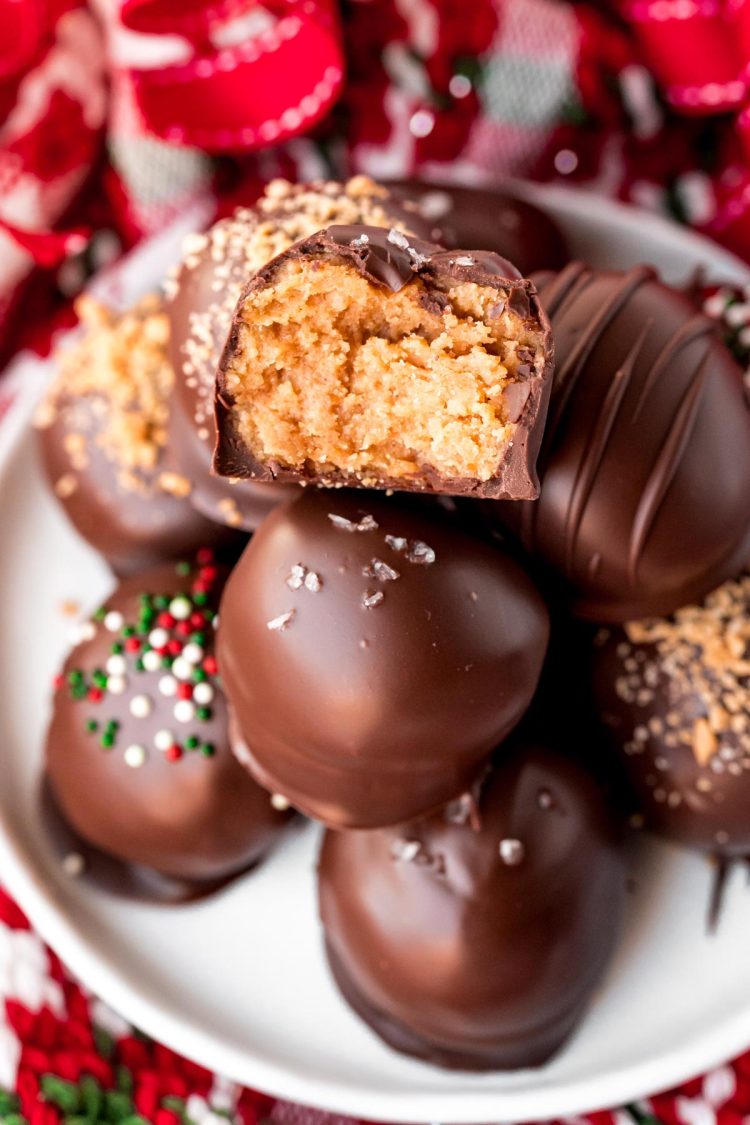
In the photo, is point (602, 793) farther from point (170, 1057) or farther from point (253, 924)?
point (170, 1057)

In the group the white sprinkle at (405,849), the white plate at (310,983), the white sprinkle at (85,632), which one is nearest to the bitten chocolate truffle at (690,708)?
the white plate at (310,983)

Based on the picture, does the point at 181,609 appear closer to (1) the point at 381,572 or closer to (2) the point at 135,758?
(2) the point at 135,758

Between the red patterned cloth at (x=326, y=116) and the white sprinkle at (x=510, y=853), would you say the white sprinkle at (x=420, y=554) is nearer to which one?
the white sprinkle at (x=510, y=853)

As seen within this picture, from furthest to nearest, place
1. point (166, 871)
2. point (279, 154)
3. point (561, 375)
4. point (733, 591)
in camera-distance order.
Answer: point (279, 154) < point (166, 871) < point (733, 591) < point (561, 375)

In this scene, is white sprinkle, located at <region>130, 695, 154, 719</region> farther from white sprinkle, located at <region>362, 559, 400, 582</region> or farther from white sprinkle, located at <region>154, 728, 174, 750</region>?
white sprinkle, located at <region>362, 559, 400, 582</region>

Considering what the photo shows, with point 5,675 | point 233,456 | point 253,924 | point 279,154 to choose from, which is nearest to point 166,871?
point 253,924

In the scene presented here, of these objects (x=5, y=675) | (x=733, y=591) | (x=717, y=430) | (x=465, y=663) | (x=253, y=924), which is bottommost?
(x=253, y=924)

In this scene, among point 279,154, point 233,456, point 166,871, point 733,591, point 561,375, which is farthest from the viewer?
point 279,154
